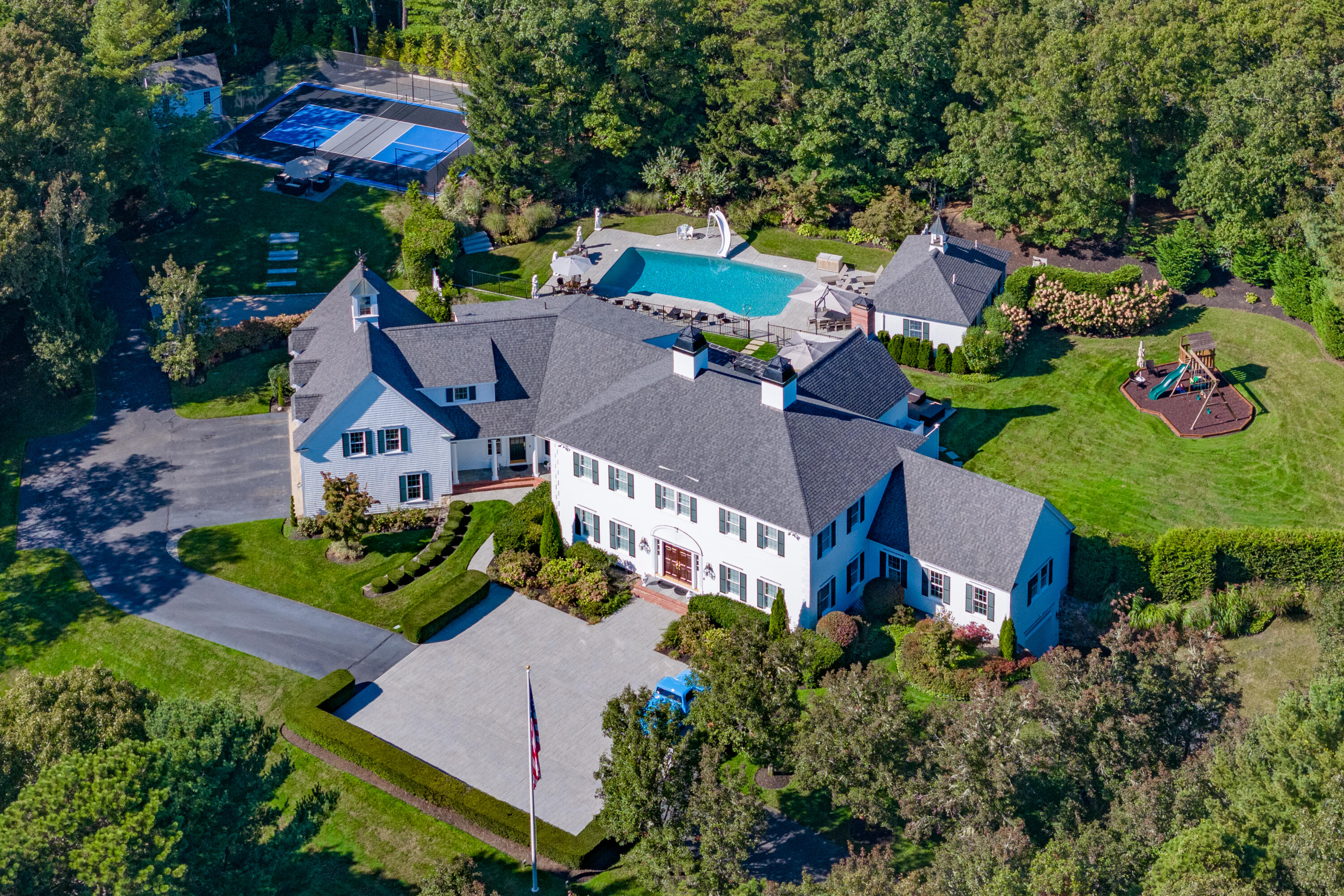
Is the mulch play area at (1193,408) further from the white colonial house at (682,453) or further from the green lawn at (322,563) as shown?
the green lawn at (322,563)

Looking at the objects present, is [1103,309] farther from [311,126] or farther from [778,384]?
[311,126]

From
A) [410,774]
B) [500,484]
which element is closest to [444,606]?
[410,774]

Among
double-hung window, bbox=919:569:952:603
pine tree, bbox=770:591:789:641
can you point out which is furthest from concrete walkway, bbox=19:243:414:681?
double-hung window, bbox=919:569:952:603

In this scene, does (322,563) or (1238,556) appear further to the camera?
(322,563)

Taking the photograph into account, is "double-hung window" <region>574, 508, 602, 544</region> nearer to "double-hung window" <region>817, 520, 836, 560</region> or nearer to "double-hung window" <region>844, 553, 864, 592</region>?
"double-hung window" <region>817, 520, 836, 560</region>

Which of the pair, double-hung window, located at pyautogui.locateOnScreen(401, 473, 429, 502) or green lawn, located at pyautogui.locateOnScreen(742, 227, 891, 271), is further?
green lawn, located at pyautogui.locateOnScreen(742, 227, 891, 271)

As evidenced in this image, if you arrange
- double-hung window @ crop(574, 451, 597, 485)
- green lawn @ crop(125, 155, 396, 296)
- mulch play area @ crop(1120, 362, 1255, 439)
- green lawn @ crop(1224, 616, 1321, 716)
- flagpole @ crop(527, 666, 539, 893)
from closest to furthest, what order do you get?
flagpole @ crop(527, 666, 539, 893) → green lawn @ crop(1224, 616, 1321, 716) → double-hung window @ crop(574, 451, 597, 485) → mulch play area @ crop(1120, 362, 1255, 439) → green lawn @ crop(125, 155, 396, 296)

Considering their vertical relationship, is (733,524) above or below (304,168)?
below
